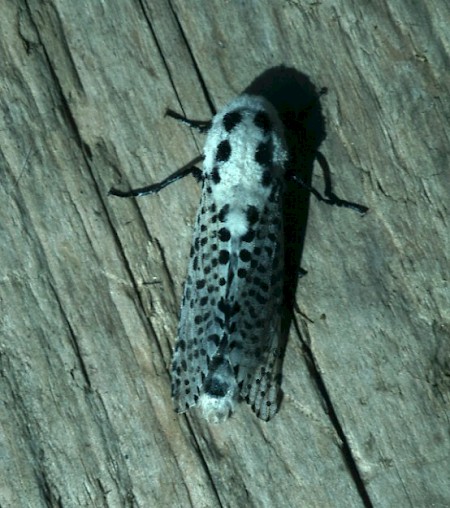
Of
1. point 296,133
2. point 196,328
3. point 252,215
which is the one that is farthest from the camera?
point 296,133

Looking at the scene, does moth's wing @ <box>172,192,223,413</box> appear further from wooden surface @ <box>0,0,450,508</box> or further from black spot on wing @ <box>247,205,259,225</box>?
black spot on wing @ <box>247,205,259,225</box>

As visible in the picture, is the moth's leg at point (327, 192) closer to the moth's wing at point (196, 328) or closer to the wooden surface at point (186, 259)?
the wooden surface at point (186, 259)

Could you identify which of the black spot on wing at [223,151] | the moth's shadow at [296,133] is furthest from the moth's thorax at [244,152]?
the moth's shadow at [296,133]

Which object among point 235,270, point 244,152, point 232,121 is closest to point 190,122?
point 232,121

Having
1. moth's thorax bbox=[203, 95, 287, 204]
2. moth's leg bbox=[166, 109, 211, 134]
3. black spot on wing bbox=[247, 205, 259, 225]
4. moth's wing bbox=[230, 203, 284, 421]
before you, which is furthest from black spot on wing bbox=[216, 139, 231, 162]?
moth's wing bbox=[230, 203, 284, 421]

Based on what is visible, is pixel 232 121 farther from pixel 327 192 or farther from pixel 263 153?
pixel 327 192
